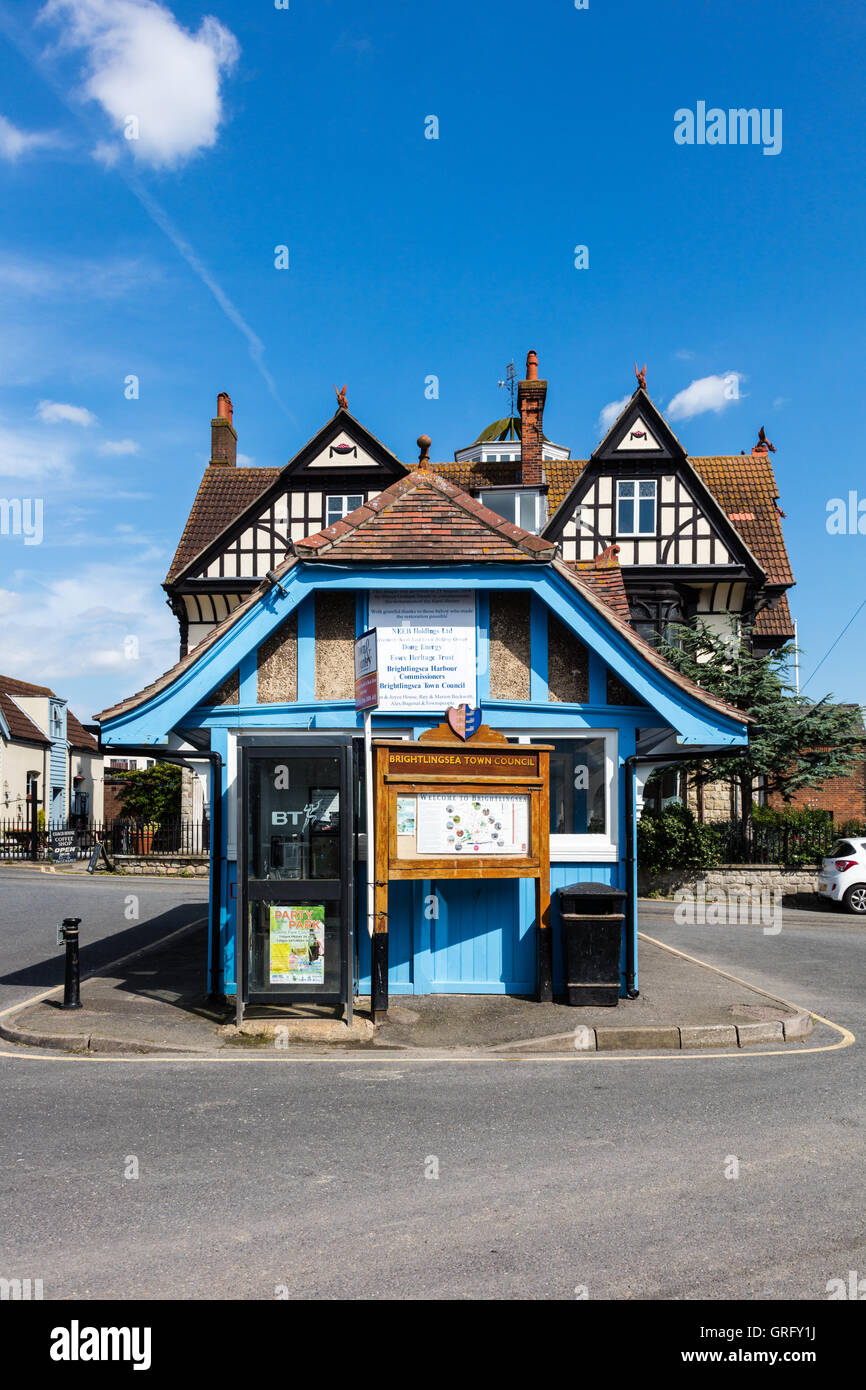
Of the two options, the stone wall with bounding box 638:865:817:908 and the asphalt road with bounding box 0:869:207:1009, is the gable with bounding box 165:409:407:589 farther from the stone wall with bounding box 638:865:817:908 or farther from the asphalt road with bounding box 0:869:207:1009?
the stone wall with bounding box 638:865:817:908

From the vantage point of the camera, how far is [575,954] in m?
9.85

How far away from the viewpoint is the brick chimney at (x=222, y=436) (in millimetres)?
33656

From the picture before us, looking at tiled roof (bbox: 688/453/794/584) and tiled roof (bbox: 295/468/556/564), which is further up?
tiled roof (bbox: 688/453/794/584)

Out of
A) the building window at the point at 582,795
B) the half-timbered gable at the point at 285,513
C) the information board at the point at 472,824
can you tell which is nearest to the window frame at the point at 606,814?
the building window at the point at 582,795

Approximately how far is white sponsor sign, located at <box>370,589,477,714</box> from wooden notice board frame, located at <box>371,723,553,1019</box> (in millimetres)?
452

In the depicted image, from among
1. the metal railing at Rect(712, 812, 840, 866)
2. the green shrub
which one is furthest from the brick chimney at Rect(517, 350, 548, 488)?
the metal railing at Rect(712, 812, 840, 866)

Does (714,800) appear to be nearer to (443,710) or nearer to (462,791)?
(443,710)

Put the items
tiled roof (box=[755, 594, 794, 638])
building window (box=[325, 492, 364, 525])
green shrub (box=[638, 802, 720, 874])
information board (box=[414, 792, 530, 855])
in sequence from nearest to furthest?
information board (box=[414, 792, 530, 855]), green shrub (box=[638, 802, 720, 874]), building window (box=[325, 492, 364, 525]), tiled roof (box=[755, 594, 794, 638])

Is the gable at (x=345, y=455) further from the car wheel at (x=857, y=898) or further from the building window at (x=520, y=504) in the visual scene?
the car wheel at (x=857, y=898)

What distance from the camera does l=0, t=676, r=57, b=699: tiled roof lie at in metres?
42.3

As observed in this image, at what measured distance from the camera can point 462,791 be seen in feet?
32.3

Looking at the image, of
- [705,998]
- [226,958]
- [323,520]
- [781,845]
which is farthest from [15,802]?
[705,998]

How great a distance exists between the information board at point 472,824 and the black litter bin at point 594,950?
817 mm

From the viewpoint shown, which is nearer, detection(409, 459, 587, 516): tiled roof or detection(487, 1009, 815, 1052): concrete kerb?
detection(487, 1009, 815, 1052): concrete kerb
